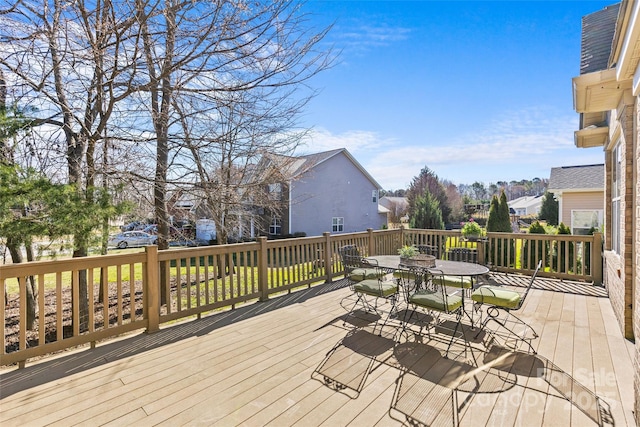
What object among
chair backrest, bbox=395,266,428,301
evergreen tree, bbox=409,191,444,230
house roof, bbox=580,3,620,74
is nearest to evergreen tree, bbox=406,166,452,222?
evergreen tree, bbox=409,191,444,230

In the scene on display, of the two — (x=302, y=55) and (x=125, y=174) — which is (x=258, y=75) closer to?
(x=302, y=55)

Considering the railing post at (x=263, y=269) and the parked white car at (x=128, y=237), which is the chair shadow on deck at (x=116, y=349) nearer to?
the railing post at (x=263, y=269)

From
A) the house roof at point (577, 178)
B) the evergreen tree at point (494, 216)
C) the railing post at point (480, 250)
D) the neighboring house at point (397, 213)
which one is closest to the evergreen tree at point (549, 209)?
the neighboring house at point (397, 213)

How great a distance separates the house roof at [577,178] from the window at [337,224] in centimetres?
1172

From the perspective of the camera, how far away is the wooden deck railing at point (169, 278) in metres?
3.01

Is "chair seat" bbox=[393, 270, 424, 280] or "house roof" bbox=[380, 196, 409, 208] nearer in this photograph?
"chair seat" bbox=[393, 270, 424, 280]

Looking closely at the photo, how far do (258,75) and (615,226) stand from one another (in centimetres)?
603

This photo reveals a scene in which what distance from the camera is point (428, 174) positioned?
98.4 ft

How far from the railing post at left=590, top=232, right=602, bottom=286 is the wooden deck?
2.32 metres

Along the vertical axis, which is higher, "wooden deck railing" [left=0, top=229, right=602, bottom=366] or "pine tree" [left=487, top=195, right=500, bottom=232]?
"pine tree" [left=487, top=195, right=500, bottom=232]

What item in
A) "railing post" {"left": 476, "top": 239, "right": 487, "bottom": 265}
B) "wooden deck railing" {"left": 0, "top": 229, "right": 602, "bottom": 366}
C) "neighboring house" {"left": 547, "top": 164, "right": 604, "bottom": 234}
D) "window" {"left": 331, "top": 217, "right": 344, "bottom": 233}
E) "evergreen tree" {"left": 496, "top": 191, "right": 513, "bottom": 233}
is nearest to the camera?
"wooden deck railing" {"left": 0, "top": 229, "right": 602, "bottom": 366}

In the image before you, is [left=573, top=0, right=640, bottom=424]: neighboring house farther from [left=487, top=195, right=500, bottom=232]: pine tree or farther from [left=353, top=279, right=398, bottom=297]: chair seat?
[left=487, top=195, right=500, bottom=232]: pine tree

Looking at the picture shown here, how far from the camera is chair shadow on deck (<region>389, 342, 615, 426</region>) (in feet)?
7.11

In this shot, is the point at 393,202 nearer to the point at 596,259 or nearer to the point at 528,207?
the point at 528,207
